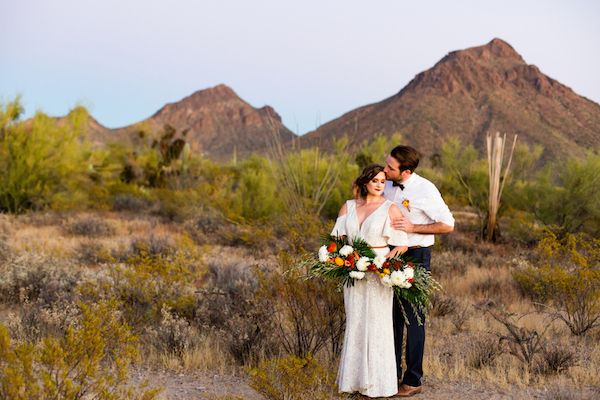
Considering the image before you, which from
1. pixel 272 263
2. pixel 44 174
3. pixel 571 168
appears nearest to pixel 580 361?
pixel 272 263

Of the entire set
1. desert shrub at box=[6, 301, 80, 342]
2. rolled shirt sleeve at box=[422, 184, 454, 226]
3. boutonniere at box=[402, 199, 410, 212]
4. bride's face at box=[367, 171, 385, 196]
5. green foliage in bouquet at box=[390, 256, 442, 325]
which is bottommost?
desert shrub at box=[6, 301, 80, 342]

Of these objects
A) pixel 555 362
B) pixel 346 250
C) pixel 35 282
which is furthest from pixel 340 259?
pixel 35 282

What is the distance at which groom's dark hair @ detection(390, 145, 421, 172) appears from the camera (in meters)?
4.53

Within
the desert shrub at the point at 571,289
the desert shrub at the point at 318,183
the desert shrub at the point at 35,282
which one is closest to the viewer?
the desert shrub at the point at 571,289

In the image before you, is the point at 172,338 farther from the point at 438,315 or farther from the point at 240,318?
the point at 438,315

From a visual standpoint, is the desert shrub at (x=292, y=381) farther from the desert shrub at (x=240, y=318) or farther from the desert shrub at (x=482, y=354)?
the desert shrub at (x=482, y=354)

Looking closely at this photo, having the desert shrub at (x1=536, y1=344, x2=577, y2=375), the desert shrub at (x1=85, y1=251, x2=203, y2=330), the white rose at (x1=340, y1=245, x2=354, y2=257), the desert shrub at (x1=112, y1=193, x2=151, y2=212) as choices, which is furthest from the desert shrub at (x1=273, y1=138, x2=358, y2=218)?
the white rose at (x1=340, y1=245, x2=354, y2=257)

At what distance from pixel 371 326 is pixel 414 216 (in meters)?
0.93

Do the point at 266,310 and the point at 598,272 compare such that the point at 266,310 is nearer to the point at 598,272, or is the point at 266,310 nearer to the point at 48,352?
the point at 48,352

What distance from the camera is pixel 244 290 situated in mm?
7410

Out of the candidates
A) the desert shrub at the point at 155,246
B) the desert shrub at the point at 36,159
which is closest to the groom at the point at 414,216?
the desert shrub at the point at 155,246

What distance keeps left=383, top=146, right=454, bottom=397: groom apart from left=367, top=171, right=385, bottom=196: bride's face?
306 millimetres

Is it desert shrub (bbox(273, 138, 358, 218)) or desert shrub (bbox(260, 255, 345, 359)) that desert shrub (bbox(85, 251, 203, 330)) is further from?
desert shrub (bbox(273, 138, 358, 218))

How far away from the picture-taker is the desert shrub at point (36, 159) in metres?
17.7
